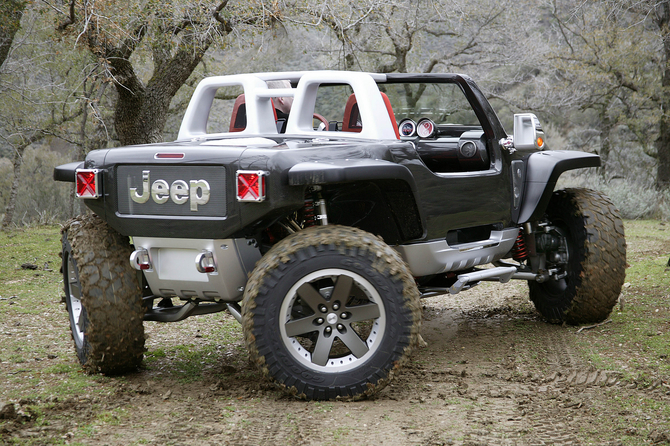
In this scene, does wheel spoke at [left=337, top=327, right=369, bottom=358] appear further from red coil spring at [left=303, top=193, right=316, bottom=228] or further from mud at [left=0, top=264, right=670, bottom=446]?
red coil spring at [left=303, top=193, right=316, bottom=228]

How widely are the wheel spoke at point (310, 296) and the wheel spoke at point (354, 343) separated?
212 millimetres

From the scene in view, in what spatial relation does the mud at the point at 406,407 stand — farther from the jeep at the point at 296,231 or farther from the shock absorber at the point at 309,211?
the shock absorber at the point at 309,211

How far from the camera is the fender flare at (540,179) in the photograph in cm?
508

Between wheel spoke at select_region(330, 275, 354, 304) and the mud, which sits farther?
wheel spoke at select_region(330, 275, 354, 304)

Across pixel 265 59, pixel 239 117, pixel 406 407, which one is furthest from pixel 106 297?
pixel 265 59

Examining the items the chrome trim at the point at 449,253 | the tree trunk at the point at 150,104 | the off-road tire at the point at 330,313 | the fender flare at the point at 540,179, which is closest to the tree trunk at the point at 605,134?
the tree trunk at the point at 150,104

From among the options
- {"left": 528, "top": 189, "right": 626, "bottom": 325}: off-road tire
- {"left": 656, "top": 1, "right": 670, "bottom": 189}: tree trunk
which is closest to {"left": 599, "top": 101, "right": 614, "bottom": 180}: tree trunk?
{"left": 656, "top": 1, "right": 670, "bottom": 189}: tree trunk

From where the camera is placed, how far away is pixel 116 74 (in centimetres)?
999

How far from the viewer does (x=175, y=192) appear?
147 inches

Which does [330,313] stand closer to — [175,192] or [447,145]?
[175,192]

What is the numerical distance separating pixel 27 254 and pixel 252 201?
26.3 feet

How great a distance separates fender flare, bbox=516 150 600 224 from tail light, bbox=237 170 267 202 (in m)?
2.44

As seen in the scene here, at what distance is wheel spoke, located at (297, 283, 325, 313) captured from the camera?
3641mm

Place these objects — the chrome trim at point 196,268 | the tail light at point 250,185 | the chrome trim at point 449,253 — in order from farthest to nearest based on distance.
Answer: the chrome trim at point 449,253 → the chrome trim at point 196,268 → the tail light at point 250,185
